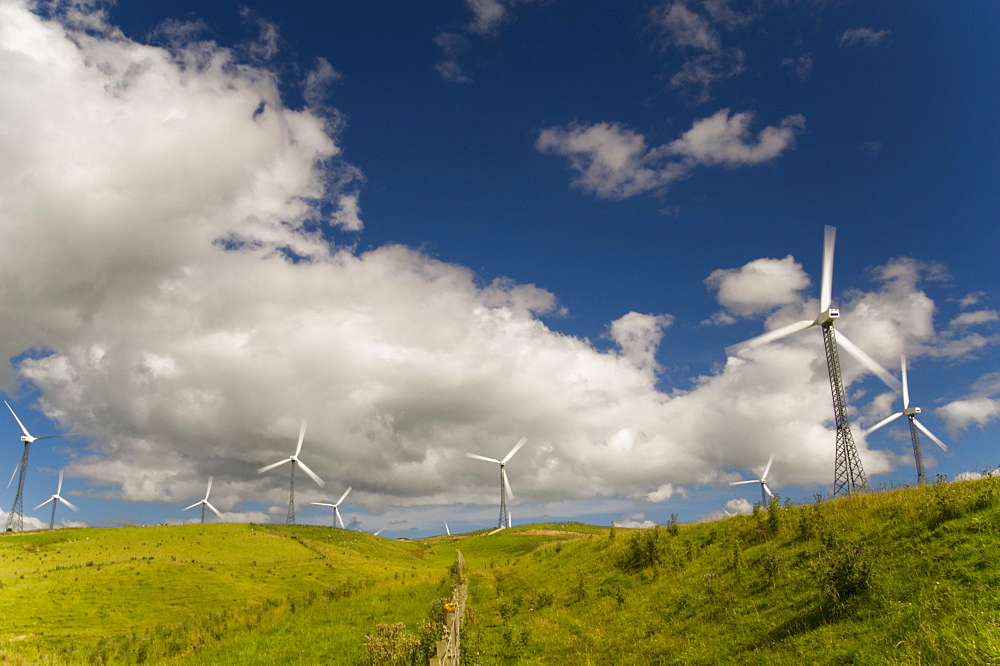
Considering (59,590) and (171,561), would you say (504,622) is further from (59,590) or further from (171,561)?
(171,561)

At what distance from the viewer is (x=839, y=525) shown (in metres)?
21.8

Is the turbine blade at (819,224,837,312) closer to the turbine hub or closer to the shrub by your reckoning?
the turbine hub

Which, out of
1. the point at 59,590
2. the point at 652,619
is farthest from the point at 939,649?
the point at 59,590

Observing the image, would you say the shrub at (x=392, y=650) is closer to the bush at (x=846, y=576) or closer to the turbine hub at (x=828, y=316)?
the bush at (x=846, y=576)

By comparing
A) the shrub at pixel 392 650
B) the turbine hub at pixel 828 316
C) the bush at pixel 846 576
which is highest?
the turbine hub at pixel 828 316

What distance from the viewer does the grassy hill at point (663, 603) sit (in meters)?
13.7

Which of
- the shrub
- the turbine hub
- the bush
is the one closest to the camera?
the bush

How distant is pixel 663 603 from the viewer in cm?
2238

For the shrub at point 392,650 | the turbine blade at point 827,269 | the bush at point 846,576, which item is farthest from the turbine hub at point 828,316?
the shrub at point 392,650

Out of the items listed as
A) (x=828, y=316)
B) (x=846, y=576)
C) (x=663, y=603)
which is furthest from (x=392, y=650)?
(x=828, y=316)

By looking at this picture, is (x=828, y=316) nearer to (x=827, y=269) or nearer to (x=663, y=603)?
(x=827, y=269)

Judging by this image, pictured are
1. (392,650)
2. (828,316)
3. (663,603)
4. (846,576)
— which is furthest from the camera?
(828,316)

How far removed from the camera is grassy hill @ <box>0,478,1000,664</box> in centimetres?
1368

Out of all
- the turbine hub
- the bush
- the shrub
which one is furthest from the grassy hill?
the turbine hub
